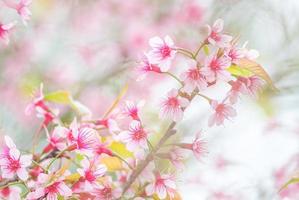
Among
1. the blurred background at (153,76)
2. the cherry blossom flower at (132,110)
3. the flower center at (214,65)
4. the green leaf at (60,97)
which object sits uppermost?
the flower center at (214,65)

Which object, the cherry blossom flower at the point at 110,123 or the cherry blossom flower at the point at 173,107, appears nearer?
the cherry blossom flower at the point at 173,107

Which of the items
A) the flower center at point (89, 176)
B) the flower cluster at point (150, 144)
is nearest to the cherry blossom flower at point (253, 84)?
the flower cluster at point (150, 144)

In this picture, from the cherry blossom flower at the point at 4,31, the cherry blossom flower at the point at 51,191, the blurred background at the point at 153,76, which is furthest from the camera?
the blurred background at the point at 153,76

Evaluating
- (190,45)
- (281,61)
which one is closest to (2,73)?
(190,45)

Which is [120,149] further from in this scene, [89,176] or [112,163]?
[89,176]

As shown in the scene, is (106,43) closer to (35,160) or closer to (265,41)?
(265,41)

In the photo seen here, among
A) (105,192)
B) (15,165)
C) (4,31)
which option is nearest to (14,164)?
(15,165)

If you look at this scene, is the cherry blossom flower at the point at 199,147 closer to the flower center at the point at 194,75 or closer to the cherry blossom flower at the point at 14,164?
the flower center at the point at 194,75

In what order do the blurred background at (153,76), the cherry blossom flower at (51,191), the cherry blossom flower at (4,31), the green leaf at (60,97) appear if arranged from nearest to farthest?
the cherry blossom flower at (51,191), the cherry blossom flower at (4,31), the green leaf at (60,97), the blurred background at (153,76)
